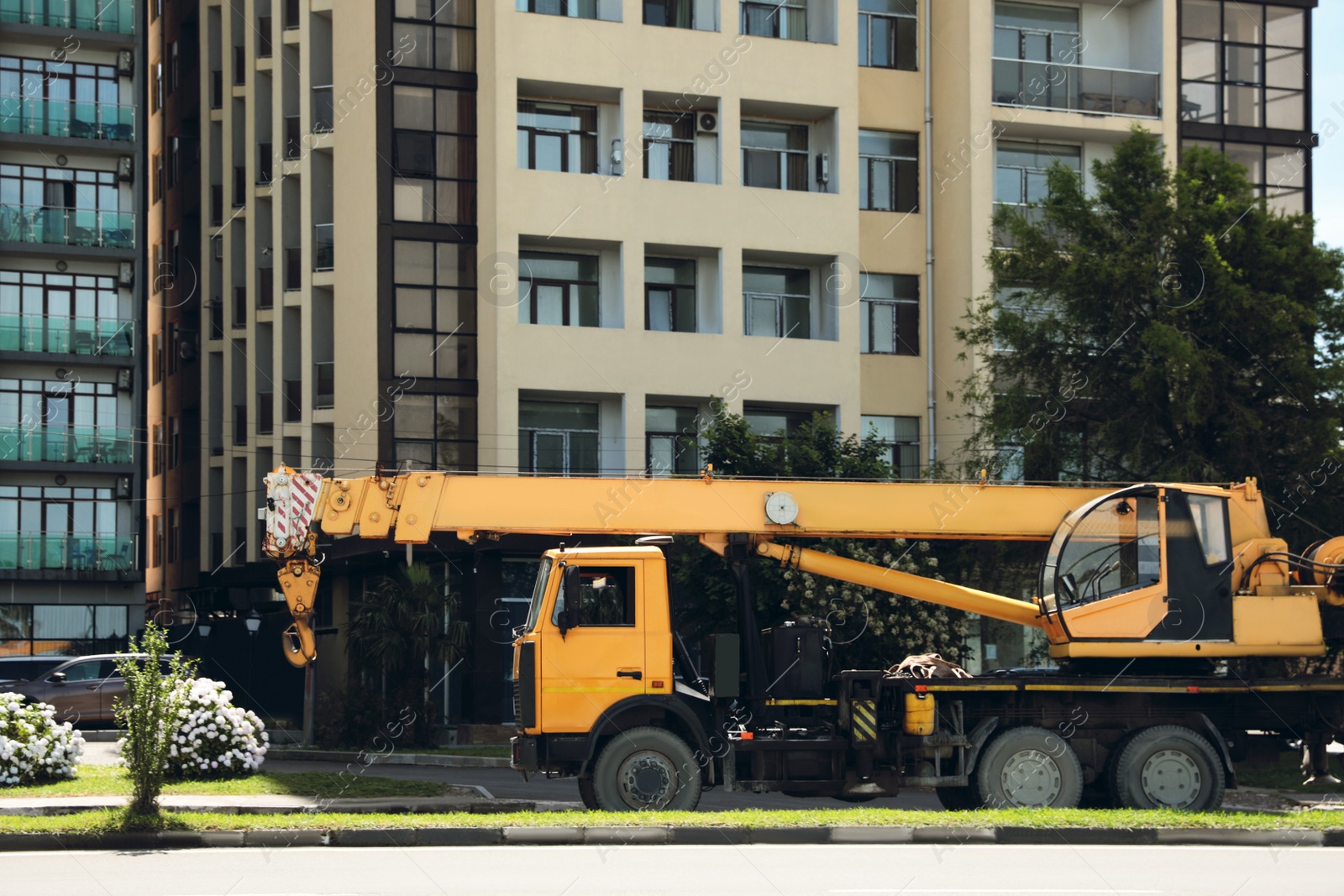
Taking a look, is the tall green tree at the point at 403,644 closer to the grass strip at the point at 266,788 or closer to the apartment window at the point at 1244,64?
the grass strip at the point at 266,788

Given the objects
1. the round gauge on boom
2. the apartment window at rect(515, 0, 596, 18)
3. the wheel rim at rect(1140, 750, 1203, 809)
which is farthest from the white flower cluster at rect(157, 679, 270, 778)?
the apartment window at rect(515, 0, 596, 18)

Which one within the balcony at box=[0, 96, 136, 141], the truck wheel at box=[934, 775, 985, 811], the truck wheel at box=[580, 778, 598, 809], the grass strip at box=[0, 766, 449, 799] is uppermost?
the balcony at box=[0, 96, 136, 141]

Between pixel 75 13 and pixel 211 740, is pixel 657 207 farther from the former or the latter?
pixel 75 13

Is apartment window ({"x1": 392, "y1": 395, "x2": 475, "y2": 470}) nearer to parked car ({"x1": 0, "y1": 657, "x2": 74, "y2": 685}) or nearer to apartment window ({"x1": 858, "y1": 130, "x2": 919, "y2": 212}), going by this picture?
parked car ({"x1": 0, "y1": 657, "x2": 74, "y2": 685})

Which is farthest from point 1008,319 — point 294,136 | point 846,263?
point 294,136

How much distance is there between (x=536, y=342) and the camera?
109 feet

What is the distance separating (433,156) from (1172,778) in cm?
2264

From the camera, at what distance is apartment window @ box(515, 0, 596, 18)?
34.4 m

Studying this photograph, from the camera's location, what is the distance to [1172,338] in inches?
943

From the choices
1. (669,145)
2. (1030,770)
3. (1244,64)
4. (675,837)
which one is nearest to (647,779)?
(675,837)

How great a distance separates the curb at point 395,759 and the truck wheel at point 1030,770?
11337mm

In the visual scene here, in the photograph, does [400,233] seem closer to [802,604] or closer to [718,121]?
[718,121]

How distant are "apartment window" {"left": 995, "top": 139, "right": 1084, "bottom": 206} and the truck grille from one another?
2284cm

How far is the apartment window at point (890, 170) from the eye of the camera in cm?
3688
